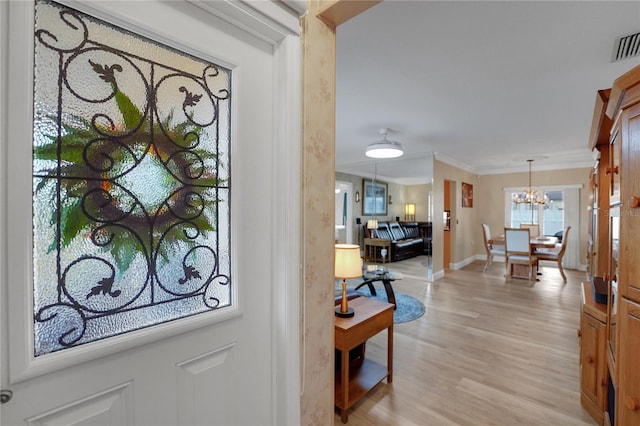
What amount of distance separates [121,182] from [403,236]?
7737 mm

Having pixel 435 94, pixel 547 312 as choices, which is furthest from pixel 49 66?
pixel 547 312

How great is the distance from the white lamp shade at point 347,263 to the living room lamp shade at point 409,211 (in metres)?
6.93

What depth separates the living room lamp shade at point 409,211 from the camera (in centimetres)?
850

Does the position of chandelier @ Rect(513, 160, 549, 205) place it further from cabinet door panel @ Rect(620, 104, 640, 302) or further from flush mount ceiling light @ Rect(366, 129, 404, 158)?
cabinet door panel @ Rect(620, 104, 640, 302)

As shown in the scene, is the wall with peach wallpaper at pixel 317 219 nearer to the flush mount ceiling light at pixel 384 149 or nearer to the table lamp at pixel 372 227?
the flush mount ceiling light at pixel 384 149

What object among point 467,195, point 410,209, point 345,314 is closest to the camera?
point 345,314

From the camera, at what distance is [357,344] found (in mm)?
1916

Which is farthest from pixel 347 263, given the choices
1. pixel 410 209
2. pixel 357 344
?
pixel 410 209

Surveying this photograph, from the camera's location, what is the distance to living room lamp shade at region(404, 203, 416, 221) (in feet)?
27.9

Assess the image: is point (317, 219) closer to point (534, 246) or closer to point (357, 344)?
point (357, 344)

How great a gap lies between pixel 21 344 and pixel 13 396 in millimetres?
106

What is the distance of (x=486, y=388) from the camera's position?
2.14 metres

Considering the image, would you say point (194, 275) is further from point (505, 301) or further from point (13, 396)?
point (505, 301)

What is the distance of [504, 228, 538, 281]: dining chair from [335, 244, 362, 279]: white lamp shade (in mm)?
4571
